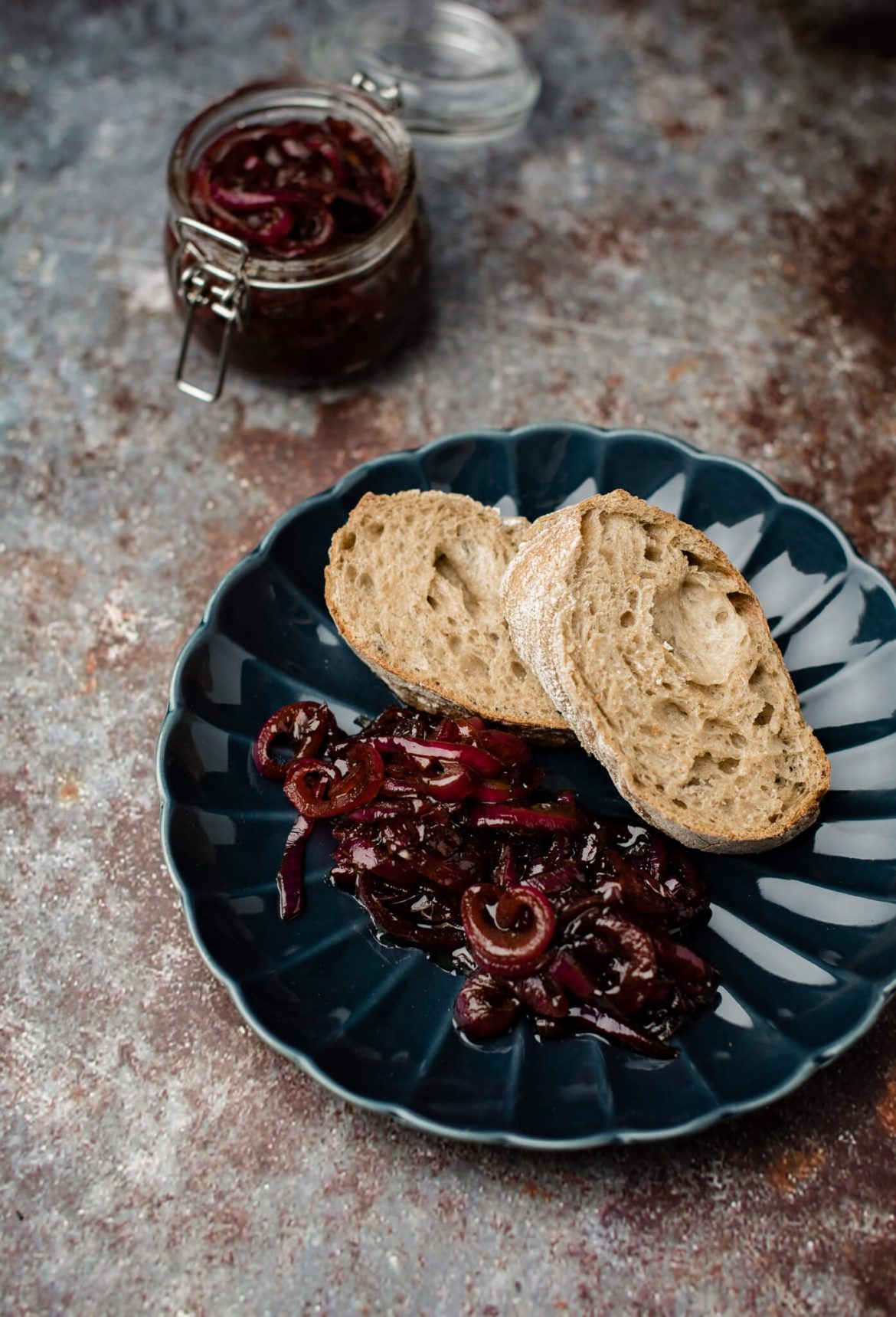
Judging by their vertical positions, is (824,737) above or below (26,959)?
above

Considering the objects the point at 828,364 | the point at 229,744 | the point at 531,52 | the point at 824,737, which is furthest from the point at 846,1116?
the point at 531,52

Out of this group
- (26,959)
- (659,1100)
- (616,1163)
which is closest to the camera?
(659,1100)

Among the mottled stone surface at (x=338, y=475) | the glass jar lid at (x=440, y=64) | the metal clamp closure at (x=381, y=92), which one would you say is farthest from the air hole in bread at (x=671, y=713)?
the glass jar lid at (x=440, y=64)

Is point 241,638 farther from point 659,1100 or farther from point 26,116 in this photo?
point 26,116

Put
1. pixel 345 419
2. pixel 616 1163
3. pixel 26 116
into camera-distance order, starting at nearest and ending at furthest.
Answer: pixel 616 1163, pixel 345 419, pixel 26 116

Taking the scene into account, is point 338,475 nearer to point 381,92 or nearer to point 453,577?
point 453,577

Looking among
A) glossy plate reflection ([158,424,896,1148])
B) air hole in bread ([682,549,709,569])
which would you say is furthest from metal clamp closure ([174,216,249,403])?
air hole in bread ([682,549,709,569])

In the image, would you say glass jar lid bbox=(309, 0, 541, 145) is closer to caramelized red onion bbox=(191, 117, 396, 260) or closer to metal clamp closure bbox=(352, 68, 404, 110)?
metal clamp closure bbox=(352, 68, 404, 110)
